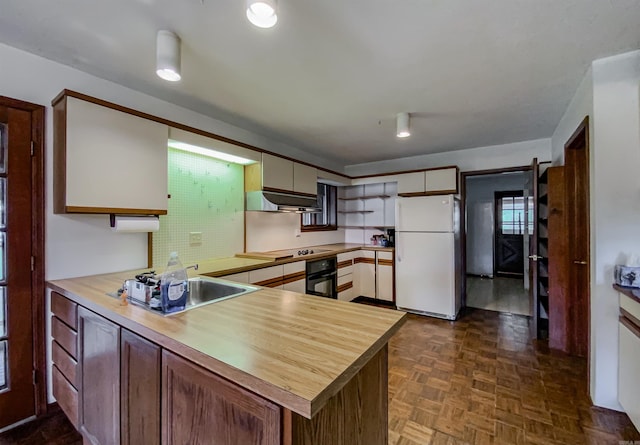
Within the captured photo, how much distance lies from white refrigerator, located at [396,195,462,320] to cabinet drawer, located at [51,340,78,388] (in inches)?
136

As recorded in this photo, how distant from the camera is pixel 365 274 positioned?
170 inches

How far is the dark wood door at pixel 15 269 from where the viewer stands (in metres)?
1.75

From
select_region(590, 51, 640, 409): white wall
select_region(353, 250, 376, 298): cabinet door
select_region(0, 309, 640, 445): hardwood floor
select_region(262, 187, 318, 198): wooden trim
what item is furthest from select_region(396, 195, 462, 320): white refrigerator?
select_region(590, 51, 640, 409): white wall

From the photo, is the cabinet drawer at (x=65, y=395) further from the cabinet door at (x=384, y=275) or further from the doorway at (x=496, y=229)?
the doorway at (x=496, y=229)

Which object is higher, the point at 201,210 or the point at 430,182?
the point at 430,182

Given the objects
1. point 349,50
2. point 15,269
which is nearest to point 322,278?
point 349,50

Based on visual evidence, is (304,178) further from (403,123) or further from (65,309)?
(65,309)

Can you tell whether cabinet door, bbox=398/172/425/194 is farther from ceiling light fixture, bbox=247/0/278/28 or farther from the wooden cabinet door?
the wooden cabinet door

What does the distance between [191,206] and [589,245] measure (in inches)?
127

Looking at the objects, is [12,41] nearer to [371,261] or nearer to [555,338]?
[371,261]

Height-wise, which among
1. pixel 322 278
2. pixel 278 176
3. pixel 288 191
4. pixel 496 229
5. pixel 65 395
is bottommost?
pixel 65 395

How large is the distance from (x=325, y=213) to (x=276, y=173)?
1719 mm

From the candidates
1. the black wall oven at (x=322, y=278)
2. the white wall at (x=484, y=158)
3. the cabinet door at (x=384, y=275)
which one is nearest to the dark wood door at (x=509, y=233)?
the white wall at (x=484, y=158)

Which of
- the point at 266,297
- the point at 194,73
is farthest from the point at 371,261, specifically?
the point at 194,73
